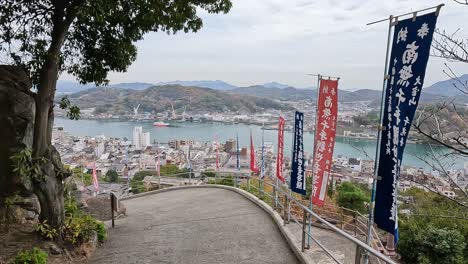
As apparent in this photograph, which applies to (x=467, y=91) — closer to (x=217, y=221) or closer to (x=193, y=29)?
(x=193, y=29)

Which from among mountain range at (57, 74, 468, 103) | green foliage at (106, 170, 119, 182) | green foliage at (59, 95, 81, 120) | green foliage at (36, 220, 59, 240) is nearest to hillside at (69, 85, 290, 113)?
mountain range at (57, 74, 468, 103)

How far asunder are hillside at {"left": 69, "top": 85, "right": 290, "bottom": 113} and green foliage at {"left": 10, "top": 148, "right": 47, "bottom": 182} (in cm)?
6269

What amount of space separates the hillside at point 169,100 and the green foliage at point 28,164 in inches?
2468

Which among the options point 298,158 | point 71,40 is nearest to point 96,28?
point 71,40

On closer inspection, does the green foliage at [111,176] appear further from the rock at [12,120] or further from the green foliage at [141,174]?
the rock at [12,120]

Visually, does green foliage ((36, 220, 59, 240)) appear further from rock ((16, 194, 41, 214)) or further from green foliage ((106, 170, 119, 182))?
green foliage ((106, 170, 119, 182))

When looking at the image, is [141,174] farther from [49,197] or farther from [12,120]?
[49,197]

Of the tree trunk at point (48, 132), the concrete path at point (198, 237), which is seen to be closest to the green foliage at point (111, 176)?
the concrete path at point (198, 237)

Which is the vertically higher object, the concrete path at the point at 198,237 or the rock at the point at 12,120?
the rock at the point at 12,120

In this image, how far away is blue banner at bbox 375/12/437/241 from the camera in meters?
3.48

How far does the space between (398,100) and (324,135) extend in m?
3.49

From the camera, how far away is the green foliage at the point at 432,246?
1087 centimetres

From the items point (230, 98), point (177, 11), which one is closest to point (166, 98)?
point (230, 98)

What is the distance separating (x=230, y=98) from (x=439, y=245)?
7085 centimetres
